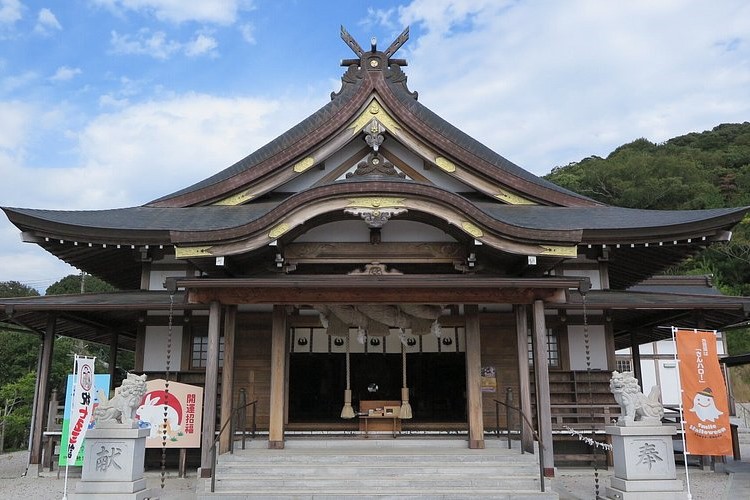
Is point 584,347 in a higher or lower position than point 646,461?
higher

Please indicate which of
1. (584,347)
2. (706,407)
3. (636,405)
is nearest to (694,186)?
(584,347)

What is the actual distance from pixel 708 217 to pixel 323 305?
699cm

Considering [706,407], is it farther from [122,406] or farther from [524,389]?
[122,406]

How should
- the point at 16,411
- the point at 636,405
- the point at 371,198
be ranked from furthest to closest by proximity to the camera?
the point at 16,411 → the point at 371,198 → the point at 636,405

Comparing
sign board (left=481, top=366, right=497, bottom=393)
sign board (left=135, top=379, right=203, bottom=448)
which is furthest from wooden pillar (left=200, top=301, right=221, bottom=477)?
sign board (left=481, top=366, right=497, bottom=393)

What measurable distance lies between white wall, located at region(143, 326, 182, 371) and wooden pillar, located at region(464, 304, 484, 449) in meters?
5.63

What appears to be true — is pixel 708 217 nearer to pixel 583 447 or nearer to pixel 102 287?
pixel 583 447

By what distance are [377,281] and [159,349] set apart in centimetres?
528

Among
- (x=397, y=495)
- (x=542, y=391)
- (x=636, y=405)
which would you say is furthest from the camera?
(x=542, y=391)

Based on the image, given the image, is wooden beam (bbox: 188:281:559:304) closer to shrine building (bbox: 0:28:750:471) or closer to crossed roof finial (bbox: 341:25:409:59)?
shrine building (bbox: 0:28:750:471)

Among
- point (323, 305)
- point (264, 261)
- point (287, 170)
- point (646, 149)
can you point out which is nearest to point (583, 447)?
point (323, 305)

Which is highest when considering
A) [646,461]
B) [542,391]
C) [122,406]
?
[542,391]

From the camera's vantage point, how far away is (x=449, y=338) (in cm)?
1175

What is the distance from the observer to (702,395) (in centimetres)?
923
